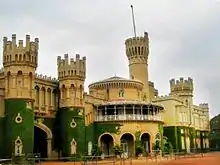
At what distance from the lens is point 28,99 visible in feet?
140

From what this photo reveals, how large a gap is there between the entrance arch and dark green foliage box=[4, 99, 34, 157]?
4.10 metres

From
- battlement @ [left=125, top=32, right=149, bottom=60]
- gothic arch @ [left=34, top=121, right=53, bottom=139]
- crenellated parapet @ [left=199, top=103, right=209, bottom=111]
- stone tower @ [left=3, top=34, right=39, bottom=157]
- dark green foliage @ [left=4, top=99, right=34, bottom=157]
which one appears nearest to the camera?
dark green foliage @ [left=4, top=99, right=34, bottom=157]

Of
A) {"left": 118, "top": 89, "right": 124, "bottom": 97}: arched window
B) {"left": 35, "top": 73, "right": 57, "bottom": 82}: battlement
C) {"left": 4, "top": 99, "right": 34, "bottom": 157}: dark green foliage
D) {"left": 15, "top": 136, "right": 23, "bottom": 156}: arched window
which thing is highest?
{"left": 35, "top": 73, "right": 57, "bottom": 82}: battlement

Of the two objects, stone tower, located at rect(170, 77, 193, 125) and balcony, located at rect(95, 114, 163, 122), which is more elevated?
→ stone tower, located at rect(170, 77, 193, 125)

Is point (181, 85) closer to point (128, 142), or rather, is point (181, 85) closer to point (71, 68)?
point (128, 142)

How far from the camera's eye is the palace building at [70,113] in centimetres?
4212

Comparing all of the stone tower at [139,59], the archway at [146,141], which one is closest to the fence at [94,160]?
the archway at [146,141]

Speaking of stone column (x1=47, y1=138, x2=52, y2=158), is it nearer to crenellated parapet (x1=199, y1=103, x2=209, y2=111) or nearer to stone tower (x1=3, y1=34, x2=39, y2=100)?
stone tower (x1=3, y1=34, x2=39, y2=100)

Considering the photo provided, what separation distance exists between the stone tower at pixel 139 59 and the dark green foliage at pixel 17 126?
30884 mm

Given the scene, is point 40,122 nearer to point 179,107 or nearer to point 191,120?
point 179,107

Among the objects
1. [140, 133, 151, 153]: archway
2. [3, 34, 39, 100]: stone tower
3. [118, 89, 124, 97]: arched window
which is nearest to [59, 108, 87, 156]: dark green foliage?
[3, 34, 39, 100]: stone tower

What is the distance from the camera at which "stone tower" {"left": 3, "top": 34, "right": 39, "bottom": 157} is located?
4116cm

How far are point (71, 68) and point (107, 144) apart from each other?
41.1ft

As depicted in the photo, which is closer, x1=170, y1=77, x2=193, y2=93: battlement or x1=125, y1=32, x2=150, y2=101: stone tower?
x1=125, y1=32, x2=150, y2=101: stone tower
